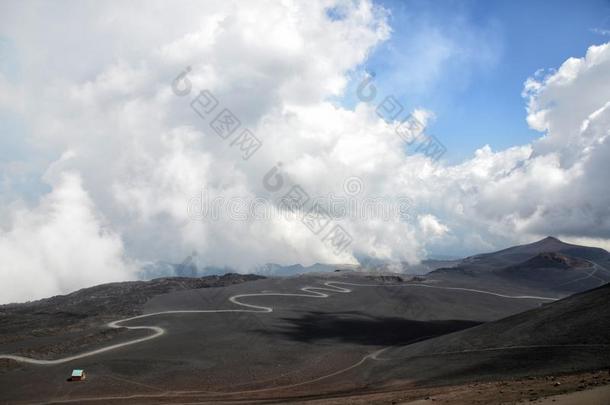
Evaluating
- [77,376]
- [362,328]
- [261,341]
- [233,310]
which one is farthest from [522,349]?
[233,310]

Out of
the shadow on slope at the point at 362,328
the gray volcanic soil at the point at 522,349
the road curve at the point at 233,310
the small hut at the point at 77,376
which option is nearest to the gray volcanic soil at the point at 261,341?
the shadow on slope at the point at 362,328

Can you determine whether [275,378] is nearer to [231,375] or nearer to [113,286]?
[231,375]

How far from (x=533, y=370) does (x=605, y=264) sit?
112 meters

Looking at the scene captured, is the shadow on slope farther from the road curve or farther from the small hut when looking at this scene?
the small hut

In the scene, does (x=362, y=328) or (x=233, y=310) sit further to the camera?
(x=233, y=310)

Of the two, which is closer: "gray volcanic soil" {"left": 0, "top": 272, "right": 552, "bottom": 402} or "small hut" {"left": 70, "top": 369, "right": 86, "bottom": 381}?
"gray volcanic soil" {"left": 0, "top": 272, "right": 552, "bottom": 402}

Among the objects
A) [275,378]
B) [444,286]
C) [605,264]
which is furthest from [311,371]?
[605,264]

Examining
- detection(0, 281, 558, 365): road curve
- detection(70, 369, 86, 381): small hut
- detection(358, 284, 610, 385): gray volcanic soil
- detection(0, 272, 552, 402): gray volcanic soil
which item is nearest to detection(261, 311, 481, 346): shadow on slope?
detection(0, 272, 552, 402): gray volcanic soil

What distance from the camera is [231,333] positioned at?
142 feet

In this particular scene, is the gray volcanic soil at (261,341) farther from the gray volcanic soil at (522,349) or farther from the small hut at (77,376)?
the gray volcanic soil at (522,349)

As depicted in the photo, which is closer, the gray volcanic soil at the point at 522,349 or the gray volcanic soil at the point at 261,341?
the gray volcanic soil at the point at 522,349

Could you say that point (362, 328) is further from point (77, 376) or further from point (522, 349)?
point (77, 376)

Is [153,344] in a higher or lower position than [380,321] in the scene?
higher

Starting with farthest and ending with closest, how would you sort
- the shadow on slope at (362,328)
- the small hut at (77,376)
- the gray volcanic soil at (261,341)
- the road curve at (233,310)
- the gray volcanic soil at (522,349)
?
the shadow on slope at (362,328)
the road curve at (233,310)
the small hut at (77,376)
the gray volcanic soil at (261,341)
the gray volcanic soil at (522,349)
